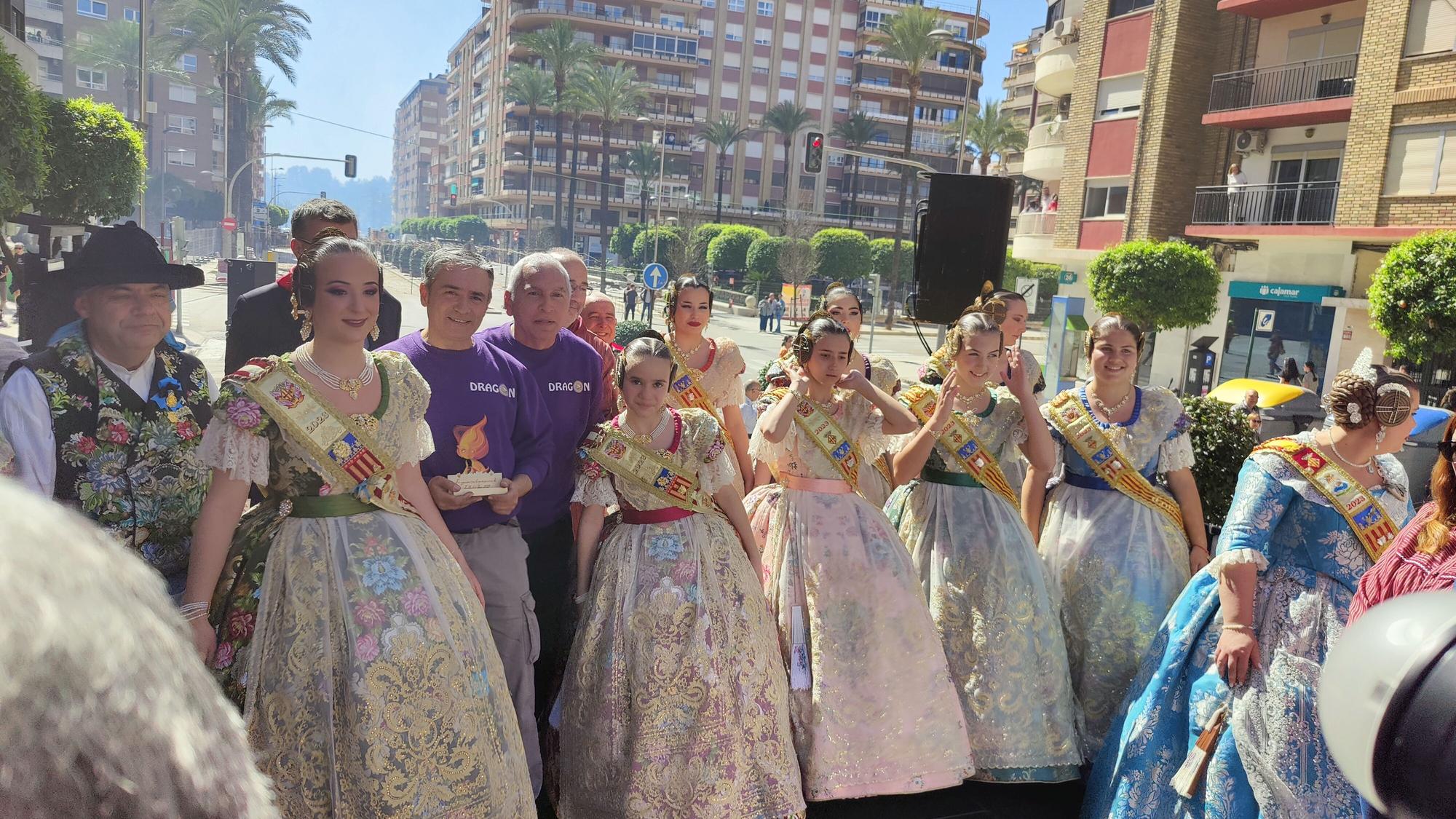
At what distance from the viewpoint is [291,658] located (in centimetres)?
284

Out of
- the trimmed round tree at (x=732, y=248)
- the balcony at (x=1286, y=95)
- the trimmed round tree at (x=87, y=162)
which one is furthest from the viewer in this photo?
the trimmed round tree at (x=732, y=248)

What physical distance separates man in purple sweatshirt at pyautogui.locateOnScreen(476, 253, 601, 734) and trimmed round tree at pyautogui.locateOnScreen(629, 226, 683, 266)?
44.7 m

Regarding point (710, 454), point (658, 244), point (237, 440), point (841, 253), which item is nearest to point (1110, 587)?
point (710, 454)

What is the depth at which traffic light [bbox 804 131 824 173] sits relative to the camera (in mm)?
23031

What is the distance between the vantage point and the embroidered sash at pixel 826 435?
4.46m

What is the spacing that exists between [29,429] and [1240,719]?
13.3ft

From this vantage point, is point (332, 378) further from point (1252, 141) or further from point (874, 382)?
point (1252, 141)

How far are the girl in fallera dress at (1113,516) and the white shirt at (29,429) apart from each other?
3.96 metres

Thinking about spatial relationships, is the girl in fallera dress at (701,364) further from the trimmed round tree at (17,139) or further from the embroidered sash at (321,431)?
the trimmed round tree at (17,139)

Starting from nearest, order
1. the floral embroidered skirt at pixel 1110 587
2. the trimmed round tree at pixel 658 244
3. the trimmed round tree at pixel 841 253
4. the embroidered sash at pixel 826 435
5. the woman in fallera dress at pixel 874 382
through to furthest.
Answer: the embroidered sash at pixel 826 435 → the floral embroidered skirt at pixel 1110 587 → the woman in fallera dress at pixel 874 382 → the trimmed round tree at pixel 841 253 → the trimmed round tree at pixel 658 244

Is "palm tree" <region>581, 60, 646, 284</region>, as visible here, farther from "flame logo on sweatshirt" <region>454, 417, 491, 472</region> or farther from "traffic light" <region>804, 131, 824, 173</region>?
"flame logo on sweatshirt" <region>454, 417, 491, 472</region>

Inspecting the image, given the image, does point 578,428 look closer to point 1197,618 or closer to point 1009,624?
point 1009,624

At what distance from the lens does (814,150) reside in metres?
23.2

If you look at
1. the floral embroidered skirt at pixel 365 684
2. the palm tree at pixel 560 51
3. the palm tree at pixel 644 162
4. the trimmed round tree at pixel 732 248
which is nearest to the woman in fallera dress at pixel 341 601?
the floral embroidered skirt at pixel 365 684
